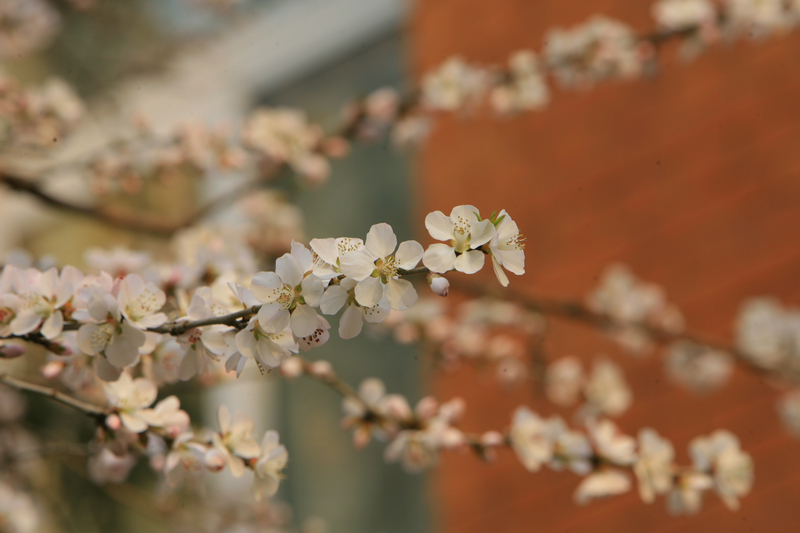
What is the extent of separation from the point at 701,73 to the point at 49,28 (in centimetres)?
219

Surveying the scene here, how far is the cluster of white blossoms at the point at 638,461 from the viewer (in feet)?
3.69

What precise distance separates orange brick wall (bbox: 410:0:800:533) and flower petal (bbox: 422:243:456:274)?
2.04 m

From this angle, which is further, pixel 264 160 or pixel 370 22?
pixel 370 22

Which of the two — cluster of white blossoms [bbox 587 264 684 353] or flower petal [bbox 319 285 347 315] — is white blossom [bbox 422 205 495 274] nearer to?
flower petal [bbox 319 285 347 315]

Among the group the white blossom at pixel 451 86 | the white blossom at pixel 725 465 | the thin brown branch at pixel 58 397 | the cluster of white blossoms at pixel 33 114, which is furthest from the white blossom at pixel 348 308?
the white blossom at pixel 451 86

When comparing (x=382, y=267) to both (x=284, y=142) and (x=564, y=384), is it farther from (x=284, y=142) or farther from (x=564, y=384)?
(x=564, y=384)

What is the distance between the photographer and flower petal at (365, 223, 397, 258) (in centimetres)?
67

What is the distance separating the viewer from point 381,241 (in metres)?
0.68

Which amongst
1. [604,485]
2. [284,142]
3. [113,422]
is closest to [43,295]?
[113,422]

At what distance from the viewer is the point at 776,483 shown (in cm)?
227

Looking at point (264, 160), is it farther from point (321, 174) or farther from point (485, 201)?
point (485, 201)

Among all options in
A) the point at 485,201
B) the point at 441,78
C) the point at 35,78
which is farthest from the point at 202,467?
the point at 35,78

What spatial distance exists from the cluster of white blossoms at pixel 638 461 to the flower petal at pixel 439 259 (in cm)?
54

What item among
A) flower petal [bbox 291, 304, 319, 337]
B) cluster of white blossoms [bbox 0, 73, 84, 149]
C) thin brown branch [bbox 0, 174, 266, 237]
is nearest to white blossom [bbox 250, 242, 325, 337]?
flower petal [bbox 291, 304, 319, 337]
